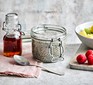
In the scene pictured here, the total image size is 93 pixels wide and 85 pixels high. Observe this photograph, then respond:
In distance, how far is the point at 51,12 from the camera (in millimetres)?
1574

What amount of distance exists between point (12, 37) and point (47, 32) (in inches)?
5.8

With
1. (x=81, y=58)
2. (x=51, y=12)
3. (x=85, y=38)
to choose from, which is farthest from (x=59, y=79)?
(x=51, y=12)

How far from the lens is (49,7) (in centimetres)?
157

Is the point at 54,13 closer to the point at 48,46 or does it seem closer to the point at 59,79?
the point at 48,46

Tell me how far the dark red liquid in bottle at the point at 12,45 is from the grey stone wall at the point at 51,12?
174mm

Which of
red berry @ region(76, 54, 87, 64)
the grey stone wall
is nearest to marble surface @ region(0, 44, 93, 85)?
red berry @ region(76, 54, 87, 64)

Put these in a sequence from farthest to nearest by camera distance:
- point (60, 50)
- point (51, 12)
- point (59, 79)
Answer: point (51, 12), point (60, 50), point (59, 79)

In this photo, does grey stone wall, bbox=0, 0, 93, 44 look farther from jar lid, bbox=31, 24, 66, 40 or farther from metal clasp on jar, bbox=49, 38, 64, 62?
metal clasp on jar, bbox=49, 38, 64, 62

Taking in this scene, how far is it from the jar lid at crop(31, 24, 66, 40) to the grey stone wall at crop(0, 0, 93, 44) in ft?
0.42

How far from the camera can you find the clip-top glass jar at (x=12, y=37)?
138 centimetres

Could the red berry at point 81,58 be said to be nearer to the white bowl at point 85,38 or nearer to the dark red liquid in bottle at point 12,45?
the white bowl at point 85,38

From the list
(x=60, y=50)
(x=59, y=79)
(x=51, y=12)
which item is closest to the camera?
(x=59, y=79)

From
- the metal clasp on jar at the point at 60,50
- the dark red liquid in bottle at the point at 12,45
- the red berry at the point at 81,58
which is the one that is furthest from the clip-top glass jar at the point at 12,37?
the red berry at the point at 81,58

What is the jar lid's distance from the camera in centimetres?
133
